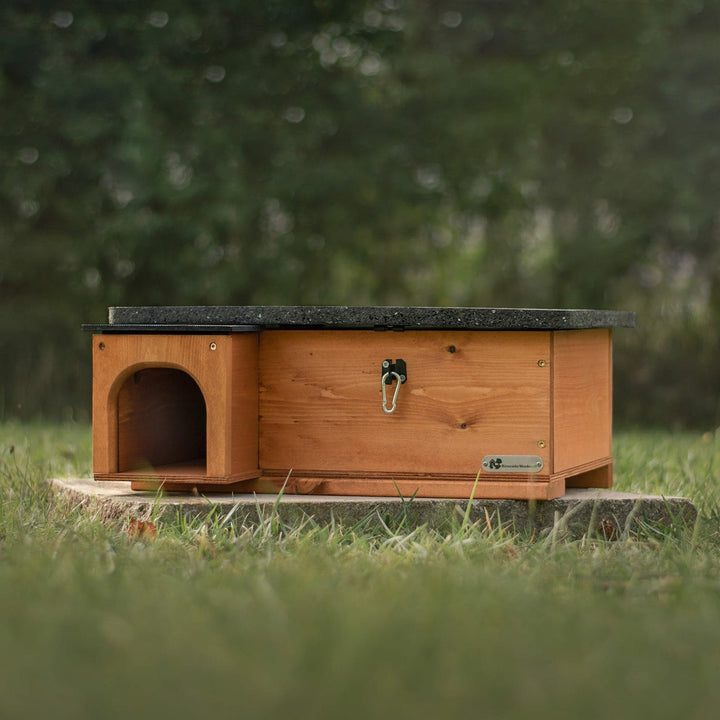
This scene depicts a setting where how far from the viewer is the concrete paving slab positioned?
297cm

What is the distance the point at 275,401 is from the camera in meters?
3.17

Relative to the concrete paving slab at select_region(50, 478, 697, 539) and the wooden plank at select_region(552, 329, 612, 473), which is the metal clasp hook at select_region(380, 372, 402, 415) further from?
the wooden plank at select_region(552, 329, 612, 473)

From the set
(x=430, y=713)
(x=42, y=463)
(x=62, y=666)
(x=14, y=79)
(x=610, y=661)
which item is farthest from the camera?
(x=14, y=79)

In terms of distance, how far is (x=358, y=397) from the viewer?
10.2ft

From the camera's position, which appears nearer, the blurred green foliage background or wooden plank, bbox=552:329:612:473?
wooden plank, bbox=552:329:612:473

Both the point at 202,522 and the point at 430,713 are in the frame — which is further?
the point at 202,522

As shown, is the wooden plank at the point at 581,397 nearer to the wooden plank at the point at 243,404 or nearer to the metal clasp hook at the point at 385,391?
the metal clasp hook at the point at 385,391

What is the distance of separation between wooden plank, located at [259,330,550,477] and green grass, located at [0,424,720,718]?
33 centimetres

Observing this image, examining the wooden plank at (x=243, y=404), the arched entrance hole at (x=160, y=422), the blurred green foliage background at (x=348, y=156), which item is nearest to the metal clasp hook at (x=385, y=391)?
the wooden plank at (x=243, y=404)

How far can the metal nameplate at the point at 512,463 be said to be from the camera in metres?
3.02

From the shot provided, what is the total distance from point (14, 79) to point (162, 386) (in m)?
5.33

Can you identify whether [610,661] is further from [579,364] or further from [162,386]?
[162,386]

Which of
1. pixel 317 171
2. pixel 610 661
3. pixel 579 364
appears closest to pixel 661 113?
pixel 317 171

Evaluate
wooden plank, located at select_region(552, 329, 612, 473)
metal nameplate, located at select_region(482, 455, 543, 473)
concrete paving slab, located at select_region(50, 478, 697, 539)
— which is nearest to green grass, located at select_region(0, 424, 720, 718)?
concrete paving slab, located at select_region(50, 478, 697, 539)
